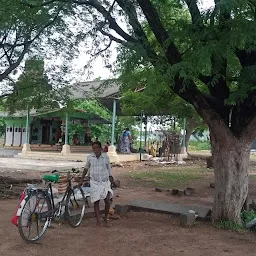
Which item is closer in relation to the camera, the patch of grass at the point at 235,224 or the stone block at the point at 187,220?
the patch of grass at the point at 235,224

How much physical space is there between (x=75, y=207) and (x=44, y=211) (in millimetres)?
1274

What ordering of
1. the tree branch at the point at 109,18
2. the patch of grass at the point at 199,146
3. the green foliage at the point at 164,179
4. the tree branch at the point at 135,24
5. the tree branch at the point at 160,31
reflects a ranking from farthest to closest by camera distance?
1. the patch of grass at the point at 199,146
2. the green foliage at the point at 164,179
3. the tree branch at the point at 109,18
4. the tree branch at the point at 135,24
5. the tree branch at the point at 160,31

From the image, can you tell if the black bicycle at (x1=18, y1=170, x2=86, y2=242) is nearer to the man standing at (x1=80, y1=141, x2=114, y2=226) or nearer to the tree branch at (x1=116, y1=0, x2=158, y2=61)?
the man standing at (x1=80, y1=141, x2=114, y2=226)

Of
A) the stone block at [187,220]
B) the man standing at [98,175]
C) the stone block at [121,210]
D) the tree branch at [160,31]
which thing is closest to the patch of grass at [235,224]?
the stone block at [187,220]

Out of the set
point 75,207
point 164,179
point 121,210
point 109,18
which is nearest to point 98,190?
point 75,207

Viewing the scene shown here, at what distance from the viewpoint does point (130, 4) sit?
795 cm

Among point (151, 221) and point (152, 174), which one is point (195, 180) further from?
point (151, 221)

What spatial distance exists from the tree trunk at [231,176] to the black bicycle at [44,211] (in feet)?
9.06

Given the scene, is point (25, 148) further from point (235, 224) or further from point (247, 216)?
point (235, 224)

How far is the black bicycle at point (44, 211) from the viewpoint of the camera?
5.86 m

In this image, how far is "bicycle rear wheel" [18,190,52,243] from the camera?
19.1ft

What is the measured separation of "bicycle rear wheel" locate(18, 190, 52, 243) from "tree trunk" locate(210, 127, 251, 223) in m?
3.42

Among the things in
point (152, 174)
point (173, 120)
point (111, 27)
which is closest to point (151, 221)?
point (111, 27)

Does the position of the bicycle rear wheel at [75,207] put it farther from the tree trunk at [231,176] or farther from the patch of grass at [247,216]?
the patch of grass at [247,216]
